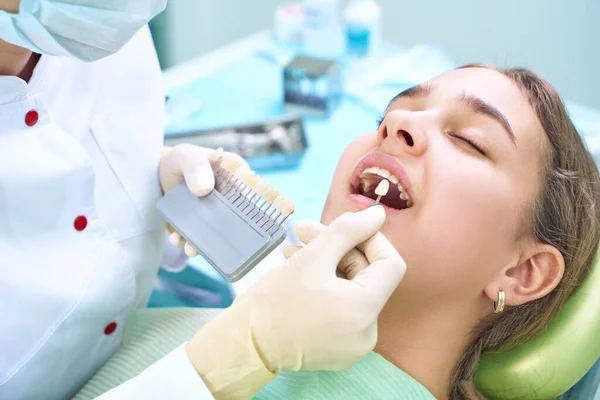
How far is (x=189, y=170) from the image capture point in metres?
1.16

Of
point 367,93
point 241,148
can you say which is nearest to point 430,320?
point 241,148

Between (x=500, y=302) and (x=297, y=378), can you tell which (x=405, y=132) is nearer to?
(x=500, y=302)

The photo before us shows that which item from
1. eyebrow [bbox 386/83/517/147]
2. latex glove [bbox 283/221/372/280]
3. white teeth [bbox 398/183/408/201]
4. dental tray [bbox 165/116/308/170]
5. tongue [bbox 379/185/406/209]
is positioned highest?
eyebrow [bbox 386/83/517/147]

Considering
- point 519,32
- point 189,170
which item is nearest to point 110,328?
point 189,170

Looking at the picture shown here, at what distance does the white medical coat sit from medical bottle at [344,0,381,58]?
1326mm

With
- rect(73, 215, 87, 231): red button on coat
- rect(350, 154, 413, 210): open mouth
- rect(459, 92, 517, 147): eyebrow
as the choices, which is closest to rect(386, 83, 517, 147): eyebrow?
rect(459, 92, 517, 147): eyebrow

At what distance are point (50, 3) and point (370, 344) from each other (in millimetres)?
640

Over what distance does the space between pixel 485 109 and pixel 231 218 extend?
0.49 meters

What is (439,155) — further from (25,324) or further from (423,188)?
(25,324)

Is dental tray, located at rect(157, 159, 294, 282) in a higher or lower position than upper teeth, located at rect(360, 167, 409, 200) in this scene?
lower

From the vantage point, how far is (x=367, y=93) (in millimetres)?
2211

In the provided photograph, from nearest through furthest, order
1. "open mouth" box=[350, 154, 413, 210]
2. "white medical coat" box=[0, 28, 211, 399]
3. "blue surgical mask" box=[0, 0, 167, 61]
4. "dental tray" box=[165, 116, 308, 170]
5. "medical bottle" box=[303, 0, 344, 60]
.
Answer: "blue surgical mask" box=[0, 0, 167, 61] → "white medical coat" box=[0, 28, 211, 399] → "open mouth" box=[350, 154, 413, 210] → "dental tray" box=[165, 116, 308, 170] → "medical bottle" box=[303, 0, 344, 60]

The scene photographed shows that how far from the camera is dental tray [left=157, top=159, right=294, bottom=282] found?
100 cm

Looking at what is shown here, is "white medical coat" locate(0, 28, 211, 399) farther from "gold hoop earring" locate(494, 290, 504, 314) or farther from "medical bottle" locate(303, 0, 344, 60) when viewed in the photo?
"medical bottle" locate(303, 0, 344, 60)
